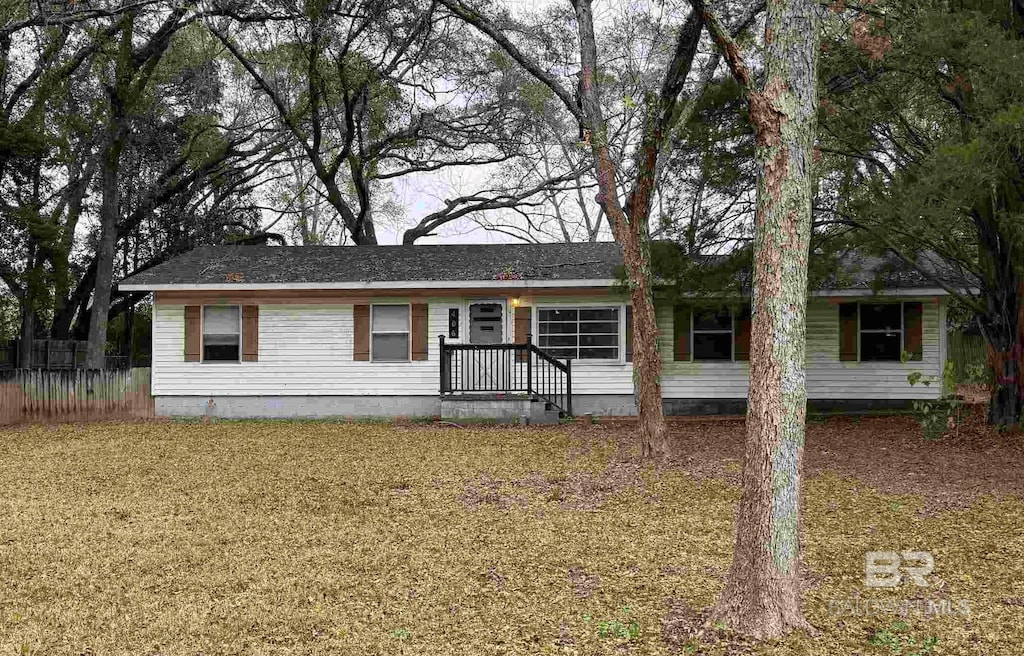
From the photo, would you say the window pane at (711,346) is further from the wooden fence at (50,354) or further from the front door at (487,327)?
the wooden fence at (50,354)

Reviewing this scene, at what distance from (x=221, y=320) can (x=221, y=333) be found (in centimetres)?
28

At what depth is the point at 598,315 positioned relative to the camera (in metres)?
17.3

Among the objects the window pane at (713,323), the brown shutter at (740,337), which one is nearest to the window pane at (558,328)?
the window pane at (713,323)

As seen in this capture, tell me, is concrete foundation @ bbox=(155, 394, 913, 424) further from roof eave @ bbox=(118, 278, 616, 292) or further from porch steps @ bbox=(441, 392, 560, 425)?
roof eave @ bbox=(118, 278, 616, 292)

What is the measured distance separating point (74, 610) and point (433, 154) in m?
21.1

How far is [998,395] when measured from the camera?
13141 millimetres

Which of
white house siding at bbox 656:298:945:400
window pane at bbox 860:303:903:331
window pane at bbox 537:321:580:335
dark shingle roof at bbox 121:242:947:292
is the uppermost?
dark shingle roof at bbox 121:242:947:292

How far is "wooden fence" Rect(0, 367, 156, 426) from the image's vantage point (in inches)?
655

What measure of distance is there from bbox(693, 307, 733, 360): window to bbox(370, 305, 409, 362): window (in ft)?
20.2

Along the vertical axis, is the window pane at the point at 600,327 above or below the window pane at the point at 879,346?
above

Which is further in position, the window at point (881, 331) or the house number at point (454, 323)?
the house number at point (454, 323)

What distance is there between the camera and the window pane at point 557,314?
681 inches

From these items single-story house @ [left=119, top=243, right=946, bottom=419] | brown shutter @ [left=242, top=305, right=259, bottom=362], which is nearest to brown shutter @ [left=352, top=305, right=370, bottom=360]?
single-story house @ [left=119, top=243, right=946, bottom=419]

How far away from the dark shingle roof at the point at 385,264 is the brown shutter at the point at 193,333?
2.52 ft
